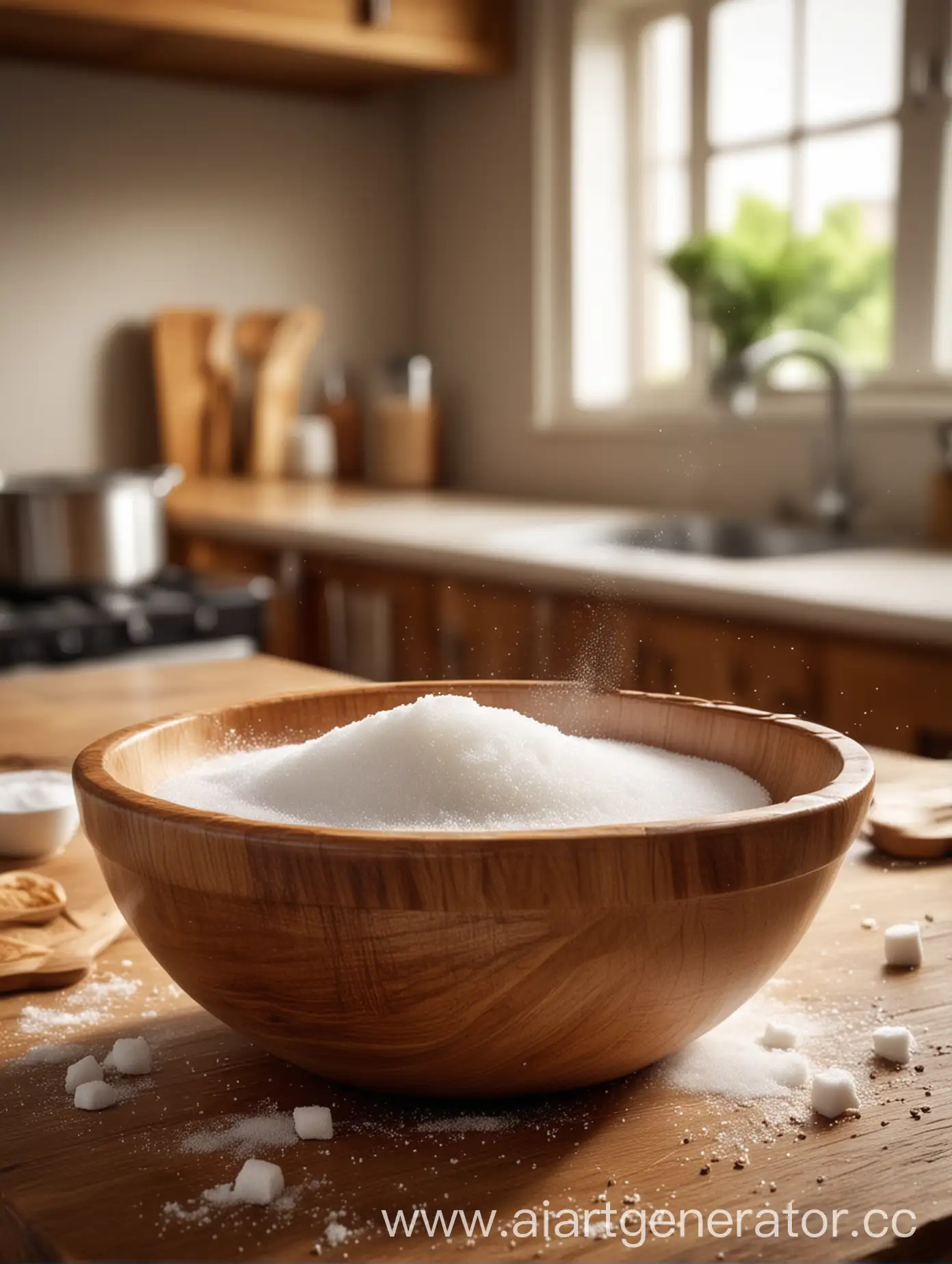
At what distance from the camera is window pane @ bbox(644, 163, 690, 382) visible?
340 cm

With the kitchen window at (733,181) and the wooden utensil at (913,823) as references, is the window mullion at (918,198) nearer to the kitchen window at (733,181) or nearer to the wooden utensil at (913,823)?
the kitchen window at (733,181)

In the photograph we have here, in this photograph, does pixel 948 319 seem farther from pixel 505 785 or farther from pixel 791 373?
pixel 505 785

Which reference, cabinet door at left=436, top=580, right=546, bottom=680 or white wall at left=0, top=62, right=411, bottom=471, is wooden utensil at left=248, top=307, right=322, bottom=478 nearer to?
white wall at left=0, top=62, right=411, bottom=471

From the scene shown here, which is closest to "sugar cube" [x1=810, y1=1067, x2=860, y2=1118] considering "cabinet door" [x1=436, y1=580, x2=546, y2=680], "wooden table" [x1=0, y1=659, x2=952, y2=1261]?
"wooden table" [x1=0, y1=659, x2=952, y2=1261]

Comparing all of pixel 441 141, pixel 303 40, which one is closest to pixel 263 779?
pixel 303 40

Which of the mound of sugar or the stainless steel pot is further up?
the mound of sugar

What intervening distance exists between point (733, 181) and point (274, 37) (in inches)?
42.1

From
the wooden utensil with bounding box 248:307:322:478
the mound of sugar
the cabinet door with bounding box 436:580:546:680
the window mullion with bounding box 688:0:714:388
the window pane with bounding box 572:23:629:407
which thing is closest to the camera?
the mound of sugar

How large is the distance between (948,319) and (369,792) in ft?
7.86

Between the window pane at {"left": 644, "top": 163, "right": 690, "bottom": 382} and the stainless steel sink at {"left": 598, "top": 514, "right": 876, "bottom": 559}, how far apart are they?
0.59 meters

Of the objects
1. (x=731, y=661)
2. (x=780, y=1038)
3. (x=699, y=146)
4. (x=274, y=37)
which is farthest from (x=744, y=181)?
(x=780, y=1038)

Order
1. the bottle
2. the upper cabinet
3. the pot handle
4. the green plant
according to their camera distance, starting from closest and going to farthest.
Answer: the pot handle
the green plant
the upper cabinet
the bottle

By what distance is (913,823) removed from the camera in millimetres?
964

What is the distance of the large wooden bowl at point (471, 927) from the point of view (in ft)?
1.70
